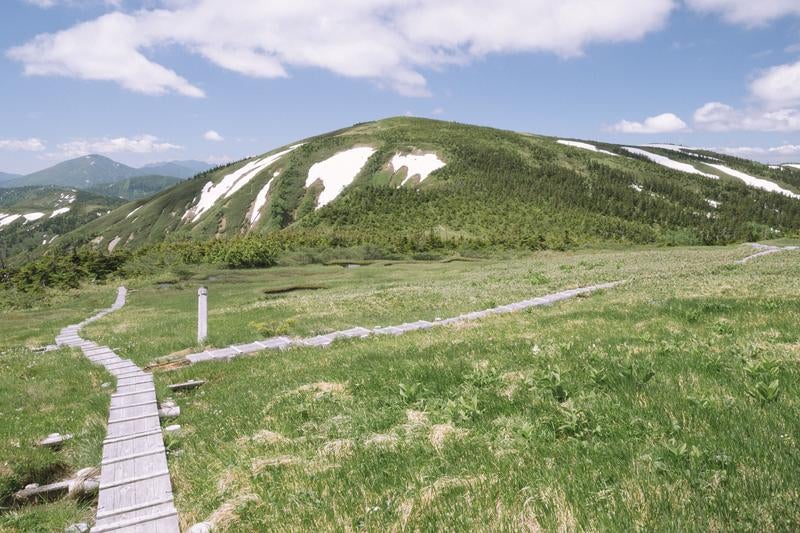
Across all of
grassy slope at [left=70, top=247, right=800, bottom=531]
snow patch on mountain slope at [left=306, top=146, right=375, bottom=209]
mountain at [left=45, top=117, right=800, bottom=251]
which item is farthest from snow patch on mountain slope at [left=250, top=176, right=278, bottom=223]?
grassy slope at [left=70, top=247, right=800, bottom=531]

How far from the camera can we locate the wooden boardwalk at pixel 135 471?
6.66 metres

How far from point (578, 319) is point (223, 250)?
92.7 metres

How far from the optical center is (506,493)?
5.39 metres

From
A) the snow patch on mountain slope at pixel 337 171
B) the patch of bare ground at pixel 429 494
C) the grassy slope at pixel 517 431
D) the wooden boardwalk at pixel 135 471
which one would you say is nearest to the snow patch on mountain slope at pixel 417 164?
the snow patch on mountain slope at pixel 337 171

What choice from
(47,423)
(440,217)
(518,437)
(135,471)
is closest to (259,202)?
(440,217)

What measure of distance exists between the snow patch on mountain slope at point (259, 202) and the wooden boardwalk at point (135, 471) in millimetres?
163692

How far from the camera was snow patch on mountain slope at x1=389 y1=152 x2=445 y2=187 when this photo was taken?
164 m

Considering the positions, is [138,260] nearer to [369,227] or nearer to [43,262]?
[43,262]

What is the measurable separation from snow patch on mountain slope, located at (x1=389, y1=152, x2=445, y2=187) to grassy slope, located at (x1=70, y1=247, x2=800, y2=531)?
148m

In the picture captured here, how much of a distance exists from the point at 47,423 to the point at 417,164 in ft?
546

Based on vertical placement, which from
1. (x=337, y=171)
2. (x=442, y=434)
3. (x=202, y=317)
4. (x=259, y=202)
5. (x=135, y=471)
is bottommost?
(x=202, y=317)

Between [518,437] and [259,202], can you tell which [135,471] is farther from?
[259,202]

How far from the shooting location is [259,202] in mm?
182375

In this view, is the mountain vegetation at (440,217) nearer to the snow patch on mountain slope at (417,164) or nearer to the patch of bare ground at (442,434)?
the snow patch on mountain slope at (417,164)
